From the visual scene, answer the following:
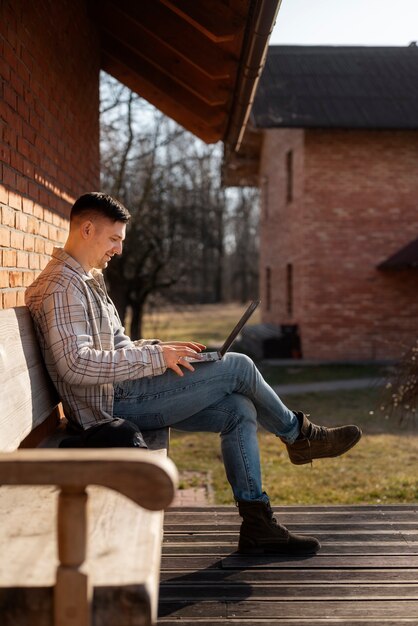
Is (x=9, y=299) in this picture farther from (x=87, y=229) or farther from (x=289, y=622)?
(x=289, y=622)

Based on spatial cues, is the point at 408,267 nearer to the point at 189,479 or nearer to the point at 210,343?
the point at 210,343

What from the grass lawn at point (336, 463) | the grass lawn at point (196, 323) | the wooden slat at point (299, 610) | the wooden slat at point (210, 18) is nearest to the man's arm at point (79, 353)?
the wooden slat at point (299, 610)

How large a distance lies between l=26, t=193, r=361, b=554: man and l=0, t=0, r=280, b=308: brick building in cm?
34

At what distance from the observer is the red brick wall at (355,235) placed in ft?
59.8

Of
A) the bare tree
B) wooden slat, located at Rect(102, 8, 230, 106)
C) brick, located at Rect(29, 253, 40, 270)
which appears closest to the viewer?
brick, located at Rect(29, 253, 40, 270)

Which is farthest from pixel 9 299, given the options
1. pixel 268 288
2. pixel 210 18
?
pixel 268 288

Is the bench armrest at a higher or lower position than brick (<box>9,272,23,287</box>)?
lower

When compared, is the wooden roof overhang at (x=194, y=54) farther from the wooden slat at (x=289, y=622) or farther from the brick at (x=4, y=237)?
the wooden slat at (x=289, y=622)

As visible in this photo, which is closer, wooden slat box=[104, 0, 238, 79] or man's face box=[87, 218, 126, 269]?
man's face box=[87, 218, 126, 269]

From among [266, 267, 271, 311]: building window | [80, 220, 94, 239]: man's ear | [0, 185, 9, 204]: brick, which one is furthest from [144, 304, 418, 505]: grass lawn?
[266, 267, 271, 311]: building window

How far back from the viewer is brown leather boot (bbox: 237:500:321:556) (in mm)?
3912

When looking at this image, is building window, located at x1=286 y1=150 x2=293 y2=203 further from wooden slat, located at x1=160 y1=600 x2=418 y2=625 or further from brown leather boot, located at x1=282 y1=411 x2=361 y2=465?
wooden slat, located at x1=160 y1=600 x2=418 y2=625

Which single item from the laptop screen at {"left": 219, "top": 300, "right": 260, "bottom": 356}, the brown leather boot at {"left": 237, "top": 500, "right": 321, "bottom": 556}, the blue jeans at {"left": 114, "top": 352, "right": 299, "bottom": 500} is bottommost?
the brown leather boot at {"left": 237, "top": 500, "right": 321, "bottom": 556}

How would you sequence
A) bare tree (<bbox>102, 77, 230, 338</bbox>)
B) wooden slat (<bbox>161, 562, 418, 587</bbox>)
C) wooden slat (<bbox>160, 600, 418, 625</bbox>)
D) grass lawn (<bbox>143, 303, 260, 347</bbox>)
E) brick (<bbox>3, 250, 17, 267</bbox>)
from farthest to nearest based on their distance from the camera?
grass lawn (<bbox>143, 303, 260, 347</bbox>), bare tree (<bbox>102, 77, 230, 338</bbox>), brick (<bbox>3, 250, 17, 267</bbox>), wooden slat (<bbox>161, 562, 418, 587</bbox>), wooden slat (<bbox>160, 600, 418, 625</bbox>)
